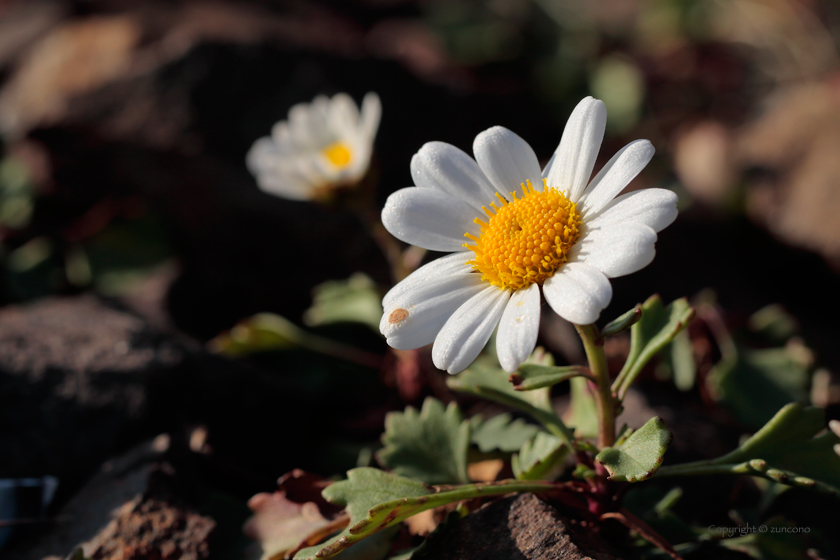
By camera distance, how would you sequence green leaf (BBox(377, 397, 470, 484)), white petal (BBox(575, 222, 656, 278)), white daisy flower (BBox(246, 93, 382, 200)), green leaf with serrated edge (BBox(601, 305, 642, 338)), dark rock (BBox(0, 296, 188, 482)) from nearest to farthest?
1. white petal (BBox(575, 222, 656, 278))
2. green leaf with serrated edge (BBox(601, 305, 642, 338))
3. green leaf (BBox(377, 397, 470, 484))
4. dark rock (BBox(0, 296, 188, 482))
5. white daisy flower (BBox(246, 93, 382, 200))

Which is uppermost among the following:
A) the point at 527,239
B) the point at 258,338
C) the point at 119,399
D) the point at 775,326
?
the point at 258,338

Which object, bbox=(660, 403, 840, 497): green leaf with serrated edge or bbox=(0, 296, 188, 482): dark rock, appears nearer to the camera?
bbox=(660, 403, 840, 497): green leaf with serrated edge

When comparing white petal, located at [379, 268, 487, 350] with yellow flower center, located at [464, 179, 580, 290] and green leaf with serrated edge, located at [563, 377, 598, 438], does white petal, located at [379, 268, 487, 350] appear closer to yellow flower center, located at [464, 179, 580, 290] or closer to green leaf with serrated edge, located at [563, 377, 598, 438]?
yellow flower center, located at [464, 179, 580, 290]

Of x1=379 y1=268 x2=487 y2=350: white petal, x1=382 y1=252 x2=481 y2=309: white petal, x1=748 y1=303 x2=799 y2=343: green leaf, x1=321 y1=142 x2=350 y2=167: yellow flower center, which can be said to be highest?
x1=321 y1=142 x2=350 y2=167: yellow flower center

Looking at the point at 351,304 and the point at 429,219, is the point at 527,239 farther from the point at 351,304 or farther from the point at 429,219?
the point at 351,304

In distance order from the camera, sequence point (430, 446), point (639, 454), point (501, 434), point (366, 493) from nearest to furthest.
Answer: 1. point (639, 454)
2. point (366, 493)
3. point (430, 446)
4. point (501, 434)

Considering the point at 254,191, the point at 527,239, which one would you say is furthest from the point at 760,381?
the point at 254,191

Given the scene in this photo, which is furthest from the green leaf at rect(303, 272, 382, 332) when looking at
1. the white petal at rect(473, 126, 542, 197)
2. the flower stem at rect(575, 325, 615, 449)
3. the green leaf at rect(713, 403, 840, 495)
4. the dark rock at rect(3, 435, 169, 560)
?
the green leaf at rect(713, 403, 840, 495)

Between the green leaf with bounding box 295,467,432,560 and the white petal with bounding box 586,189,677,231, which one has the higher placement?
the white petal with bounding box 586,189,677,231

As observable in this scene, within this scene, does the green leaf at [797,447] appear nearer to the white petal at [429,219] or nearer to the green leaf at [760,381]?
the green leaf at [760,381]

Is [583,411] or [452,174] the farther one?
[583,411]
